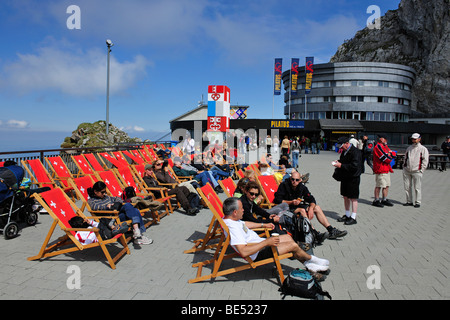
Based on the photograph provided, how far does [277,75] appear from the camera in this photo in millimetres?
48719

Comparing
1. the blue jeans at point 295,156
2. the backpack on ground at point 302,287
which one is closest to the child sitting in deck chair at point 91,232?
the backpack on ground at point 302,287

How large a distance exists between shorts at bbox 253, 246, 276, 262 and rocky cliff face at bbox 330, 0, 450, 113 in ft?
252

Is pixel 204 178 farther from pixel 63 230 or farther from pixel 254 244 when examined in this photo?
pixel 254 244

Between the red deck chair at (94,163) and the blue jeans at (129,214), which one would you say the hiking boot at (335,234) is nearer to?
the blue jeans at (129,214)

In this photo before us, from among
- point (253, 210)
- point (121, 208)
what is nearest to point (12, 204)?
point (121, 208)

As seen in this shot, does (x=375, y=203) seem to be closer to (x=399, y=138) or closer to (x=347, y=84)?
(x=399, y=138)

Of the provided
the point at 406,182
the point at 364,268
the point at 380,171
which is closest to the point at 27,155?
the point at 364,268

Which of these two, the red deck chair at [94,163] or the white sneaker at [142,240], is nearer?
the white sneaker at [142,240]

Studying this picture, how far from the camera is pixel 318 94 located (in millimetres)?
54438

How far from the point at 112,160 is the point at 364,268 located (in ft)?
29.5

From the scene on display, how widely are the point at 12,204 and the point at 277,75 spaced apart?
4731cm

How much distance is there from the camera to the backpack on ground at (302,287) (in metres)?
3.27

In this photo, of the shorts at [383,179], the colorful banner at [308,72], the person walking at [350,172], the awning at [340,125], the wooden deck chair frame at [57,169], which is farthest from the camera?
the colorful banner at [308,72]

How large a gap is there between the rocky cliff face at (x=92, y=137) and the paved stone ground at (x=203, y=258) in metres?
15.4
